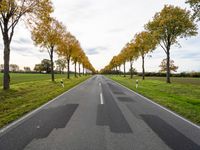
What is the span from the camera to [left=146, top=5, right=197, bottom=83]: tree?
91.0 ft

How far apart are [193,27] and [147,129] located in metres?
26.5

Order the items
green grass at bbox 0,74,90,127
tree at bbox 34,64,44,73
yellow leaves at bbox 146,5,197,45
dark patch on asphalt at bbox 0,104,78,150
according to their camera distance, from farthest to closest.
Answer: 1. tree at bbox 34,64,44,73
2. yellow leaves at bbox 146,5,197,45
3. green grass at bbox 0,74,90,127
4. dark patch on asphalt at bbox 0,104,78,150

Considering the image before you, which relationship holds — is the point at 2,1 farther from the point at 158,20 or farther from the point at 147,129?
the point at 158,20

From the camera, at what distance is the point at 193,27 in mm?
28062

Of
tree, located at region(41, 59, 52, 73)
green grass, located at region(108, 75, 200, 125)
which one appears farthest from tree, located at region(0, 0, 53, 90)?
tree, located at region(41, 59, 52, 73)

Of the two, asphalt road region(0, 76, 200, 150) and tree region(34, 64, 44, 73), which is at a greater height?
tree region(34, 64, 44, 73)

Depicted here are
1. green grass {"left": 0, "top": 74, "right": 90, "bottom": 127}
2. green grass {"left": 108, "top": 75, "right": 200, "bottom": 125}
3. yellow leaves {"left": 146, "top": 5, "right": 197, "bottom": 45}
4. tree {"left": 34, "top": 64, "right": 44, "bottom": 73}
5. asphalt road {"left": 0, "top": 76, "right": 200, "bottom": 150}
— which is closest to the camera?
asphalt road {"left": 0, "top": 76, "right": 200, "bottom": 150}

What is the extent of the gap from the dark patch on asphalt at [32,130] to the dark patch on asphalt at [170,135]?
3024 mm

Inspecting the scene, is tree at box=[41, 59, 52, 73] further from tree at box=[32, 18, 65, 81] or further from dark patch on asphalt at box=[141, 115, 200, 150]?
dark patch on asphalt at box=[141, 115, 200, 150]

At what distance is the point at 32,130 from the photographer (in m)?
5.84

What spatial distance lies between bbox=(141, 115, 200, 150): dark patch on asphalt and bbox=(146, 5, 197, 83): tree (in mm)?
24006

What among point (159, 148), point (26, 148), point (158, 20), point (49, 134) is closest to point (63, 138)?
point (49, 134)

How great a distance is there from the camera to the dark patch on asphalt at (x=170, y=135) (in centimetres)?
467

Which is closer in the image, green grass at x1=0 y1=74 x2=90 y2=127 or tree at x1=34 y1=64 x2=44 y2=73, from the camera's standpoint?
green grass at x1=0 y1=74 x2=90 y2=127
